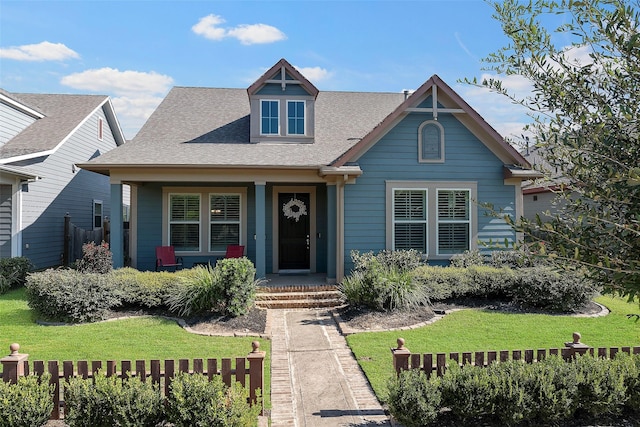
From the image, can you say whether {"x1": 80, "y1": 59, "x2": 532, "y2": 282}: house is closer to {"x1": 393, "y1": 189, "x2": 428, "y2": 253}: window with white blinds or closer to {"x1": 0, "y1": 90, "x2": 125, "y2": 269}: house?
{"x1": 393, "y1": 189, "x2": 428, "y2": 253}: window with white blinds

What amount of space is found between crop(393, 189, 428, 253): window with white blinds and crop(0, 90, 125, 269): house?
1148 cm

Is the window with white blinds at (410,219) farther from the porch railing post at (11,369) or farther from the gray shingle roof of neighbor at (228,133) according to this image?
the porch railing post at (11,369)

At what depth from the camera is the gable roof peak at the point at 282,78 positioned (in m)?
13.0

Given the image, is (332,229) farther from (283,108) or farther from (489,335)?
(489,335)

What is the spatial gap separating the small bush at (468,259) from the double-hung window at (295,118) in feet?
19.8

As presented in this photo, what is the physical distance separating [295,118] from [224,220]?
3906 mm

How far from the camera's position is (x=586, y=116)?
2.88 meters

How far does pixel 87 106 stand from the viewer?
18.3 metres

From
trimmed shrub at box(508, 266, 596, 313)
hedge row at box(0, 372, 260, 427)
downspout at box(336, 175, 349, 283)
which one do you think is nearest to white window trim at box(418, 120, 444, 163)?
downspout at box(336, 175, 349, 283)

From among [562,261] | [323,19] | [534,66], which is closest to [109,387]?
[562,261]

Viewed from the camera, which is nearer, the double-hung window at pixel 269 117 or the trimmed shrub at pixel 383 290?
the trimmed shrub at pixel 383 290

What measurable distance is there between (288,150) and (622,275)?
11.0m

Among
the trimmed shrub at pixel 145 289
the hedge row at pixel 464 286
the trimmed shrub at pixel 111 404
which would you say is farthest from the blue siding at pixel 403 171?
the trimmed shrub at pixel 111 404

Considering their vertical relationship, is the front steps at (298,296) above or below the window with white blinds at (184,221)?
below
